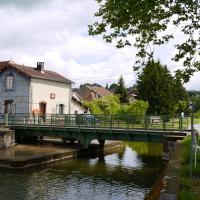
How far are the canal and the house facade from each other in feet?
42.7

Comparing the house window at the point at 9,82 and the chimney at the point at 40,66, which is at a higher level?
the chimney at the point at 40,66

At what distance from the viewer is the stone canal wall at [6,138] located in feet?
109

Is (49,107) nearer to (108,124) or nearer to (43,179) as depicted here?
(108,124)

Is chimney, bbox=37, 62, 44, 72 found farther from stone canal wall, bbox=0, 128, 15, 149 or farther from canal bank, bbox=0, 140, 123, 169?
stone canal wall, bbox=0, 128, 15, 149

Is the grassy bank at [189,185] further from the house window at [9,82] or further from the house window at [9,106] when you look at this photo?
the house window at [9,82]

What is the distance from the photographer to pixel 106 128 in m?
31.4

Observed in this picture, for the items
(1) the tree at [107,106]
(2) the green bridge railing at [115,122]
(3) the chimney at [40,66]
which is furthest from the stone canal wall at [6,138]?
(1) the tree at [107,106]

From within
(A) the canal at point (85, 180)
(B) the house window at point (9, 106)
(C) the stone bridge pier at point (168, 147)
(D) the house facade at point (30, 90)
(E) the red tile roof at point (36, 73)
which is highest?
(E) the red tile roof at point (36, 73)

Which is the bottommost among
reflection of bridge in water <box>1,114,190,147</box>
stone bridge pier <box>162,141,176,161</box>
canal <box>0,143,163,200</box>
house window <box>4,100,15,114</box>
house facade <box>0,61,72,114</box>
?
canal <box>0,143,163,200</box>

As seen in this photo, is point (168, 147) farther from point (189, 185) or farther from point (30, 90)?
point (30, 90)

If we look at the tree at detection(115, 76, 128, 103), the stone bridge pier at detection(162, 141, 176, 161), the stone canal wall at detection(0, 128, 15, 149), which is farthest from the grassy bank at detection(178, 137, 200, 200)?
the tree at detection(115, 76, 128, 103)

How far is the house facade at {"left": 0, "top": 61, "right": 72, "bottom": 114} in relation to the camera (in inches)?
1668

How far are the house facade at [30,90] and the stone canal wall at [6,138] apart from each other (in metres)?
7.91

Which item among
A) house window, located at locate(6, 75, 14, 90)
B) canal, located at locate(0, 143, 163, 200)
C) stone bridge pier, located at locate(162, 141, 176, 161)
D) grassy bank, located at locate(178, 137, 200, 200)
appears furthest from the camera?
house window, located at locate(6, 75, 14, 90)
